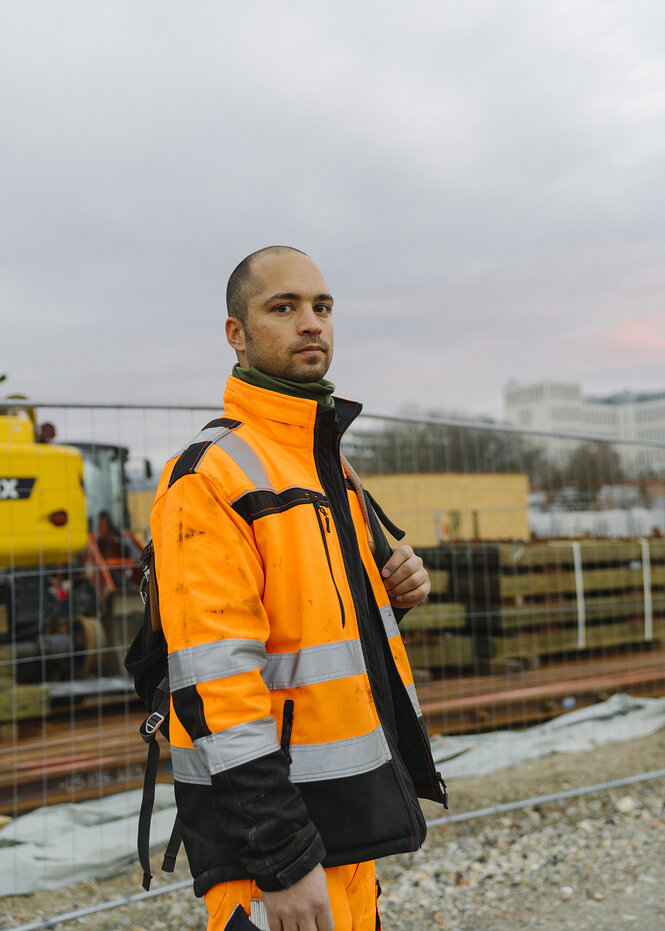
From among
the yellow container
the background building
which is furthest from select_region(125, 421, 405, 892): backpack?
the background building

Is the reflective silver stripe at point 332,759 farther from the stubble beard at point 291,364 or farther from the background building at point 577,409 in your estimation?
the background building at point 577,409

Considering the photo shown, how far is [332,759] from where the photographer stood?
1.83m

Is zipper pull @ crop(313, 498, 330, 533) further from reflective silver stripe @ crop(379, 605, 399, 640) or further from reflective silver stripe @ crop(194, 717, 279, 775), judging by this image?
reflective silver stripe @ crop(194, 717, 279, 775)

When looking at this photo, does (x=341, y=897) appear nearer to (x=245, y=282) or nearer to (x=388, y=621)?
(x=388, y=621)

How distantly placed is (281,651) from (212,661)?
22 centimetres

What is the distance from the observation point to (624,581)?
6609mm

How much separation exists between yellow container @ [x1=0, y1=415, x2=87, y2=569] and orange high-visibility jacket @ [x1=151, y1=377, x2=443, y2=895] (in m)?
2.49

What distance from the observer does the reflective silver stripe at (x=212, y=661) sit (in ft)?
5.54

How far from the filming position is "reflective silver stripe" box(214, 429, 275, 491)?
6.21 feet

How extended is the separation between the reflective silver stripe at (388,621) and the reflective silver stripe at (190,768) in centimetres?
59

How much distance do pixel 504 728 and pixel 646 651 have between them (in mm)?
1732

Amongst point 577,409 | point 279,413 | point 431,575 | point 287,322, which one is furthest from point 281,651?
point 577,409

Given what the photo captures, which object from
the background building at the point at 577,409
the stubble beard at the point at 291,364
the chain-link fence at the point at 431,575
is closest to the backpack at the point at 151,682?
the stubble beard at the point at 291,364

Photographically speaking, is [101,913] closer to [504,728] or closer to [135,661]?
[135,661]
